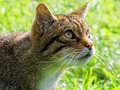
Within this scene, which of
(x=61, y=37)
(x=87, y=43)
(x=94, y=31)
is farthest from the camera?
(x=94, y=31)

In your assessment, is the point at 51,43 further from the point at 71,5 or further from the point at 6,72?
the point at 71,5

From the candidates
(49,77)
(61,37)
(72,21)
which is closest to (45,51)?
(61,37)

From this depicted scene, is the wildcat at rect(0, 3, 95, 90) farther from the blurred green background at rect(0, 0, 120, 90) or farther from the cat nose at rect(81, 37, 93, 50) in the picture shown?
the blurred green background at rect(0, 0, 120, 90)

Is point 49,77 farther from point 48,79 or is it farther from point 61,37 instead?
point 61,37

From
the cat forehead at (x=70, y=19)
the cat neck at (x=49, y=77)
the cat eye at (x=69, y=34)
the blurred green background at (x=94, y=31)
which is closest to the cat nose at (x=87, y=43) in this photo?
the cat eye at (x=69, y=34)

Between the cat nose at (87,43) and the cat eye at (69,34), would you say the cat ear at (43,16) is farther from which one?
the cat nose at (87,43)

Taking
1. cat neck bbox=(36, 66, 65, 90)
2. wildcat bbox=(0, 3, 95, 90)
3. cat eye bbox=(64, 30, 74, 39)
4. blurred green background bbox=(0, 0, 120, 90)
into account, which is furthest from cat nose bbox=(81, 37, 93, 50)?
blurred green background bbox=(0, 0, 120, 90)

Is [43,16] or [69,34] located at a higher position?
[43,16]
